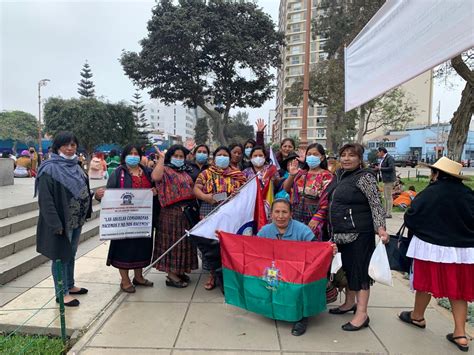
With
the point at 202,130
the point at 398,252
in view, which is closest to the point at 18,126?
the point at 202,130

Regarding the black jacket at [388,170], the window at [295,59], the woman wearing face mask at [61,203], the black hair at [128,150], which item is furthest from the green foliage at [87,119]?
the window at [295,59]

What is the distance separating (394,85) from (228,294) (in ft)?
8.80

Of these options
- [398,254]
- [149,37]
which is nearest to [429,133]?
[149,37]

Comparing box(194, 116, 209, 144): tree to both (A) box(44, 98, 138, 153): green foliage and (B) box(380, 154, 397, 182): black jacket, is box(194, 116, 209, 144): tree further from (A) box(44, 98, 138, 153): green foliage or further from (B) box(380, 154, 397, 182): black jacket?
(B) box(380, 154, 397, 182): black jacket

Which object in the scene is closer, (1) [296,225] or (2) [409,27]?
(2) [409,27]

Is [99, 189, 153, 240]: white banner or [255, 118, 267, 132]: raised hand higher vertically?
[255, 118, 267, 132]: raised hand

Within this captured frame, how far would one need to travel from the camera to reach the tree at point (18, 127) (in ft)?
171

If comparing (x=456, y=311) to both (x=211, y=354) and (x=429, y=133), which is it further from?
(x=429, y=133)

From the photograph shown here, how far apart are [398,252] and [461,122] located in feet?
32.6

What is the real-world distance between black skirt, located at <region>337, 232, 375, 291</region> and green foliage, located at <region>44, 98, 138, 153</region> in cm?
3001

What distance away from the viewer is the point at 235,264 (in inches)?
142

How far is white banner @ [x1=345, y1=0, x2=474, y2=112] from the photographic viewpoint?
4.59 feet

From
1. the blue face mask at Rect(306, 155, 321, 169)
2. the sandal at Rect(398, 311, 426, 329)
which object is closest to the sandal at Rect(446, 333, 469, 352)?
the sandal at Rect(398, 311, 426, 329)

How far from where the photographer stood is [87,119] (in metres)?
30.6
